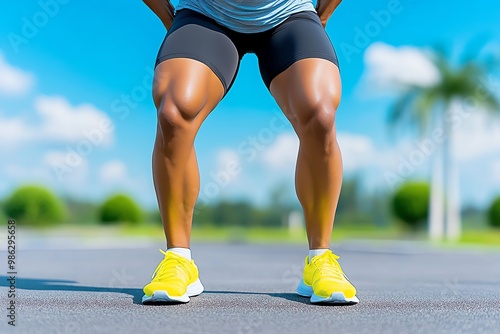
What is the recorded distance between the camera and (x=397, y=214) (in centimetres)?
2238

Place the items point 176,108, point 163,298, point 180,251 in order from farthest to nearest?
point 180,251
point 176,108
point 163,298

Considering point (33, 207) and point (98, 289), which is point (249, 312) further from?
point (33, 207)

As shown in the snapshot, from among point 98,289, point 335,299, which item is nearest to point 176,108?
point 335,299

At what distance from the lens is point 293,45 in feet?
7.76

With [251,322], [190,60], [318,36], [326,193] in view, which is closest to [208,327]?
[251,322]

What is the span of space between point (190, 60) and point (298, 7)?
0.50 meters

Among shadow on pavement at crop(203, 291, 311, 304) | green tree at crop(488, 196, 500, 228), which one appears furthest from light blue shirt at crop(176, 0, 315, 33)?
green tree at crop(488, 196, 500, 228)

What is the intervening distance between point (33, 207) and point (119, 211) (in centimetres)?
381

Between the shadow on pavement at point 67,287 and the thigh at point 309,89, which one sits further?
the shadow on pavement at point 67,287

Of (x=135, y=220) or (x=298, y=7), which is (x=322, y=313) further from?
(x=135, y=220)

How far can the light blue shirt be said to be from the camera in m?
2.41

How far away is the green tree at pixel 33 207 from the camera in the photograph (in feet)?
81.7

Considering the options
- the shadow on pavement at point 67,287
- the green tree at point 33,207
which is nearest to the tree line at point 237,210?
the green tree at point 33,207

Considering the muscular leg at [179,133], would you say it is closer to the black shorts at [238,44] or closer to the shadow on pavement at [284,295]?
the black shorts at [238,44]
